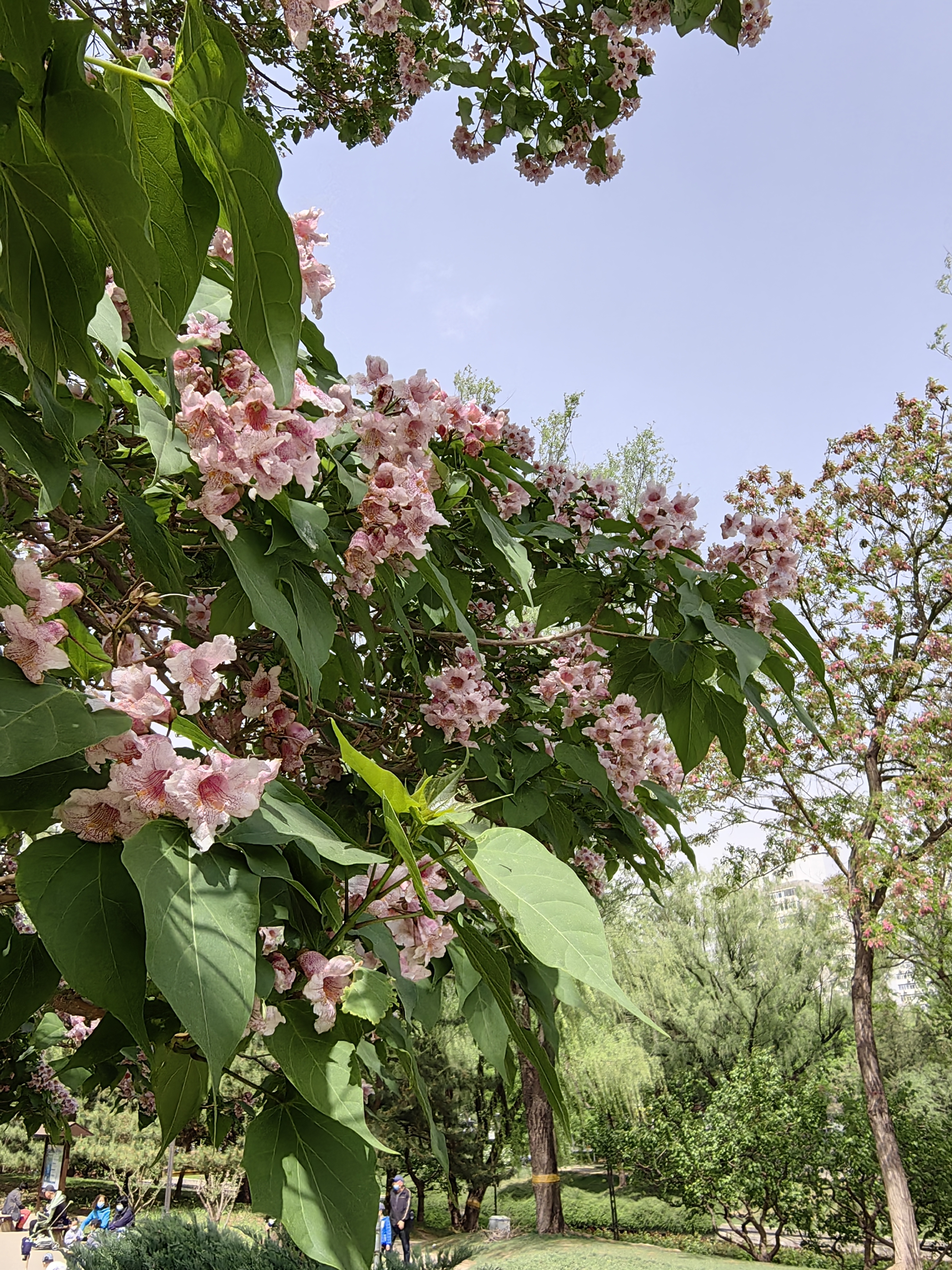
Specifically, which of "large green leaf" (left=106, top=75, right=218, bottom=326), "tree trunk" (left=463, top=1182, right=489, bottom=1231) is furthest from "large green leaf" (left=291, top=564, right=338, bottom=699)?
"tree trunk" (left=463, top=1182, right=489, bottom=1231)

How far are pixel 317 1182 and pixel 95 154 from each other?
59cm

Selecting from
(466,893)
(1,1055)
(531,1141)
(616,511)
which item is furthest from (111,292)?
(531,1141)

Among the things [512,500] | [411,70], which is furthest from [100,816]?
[411,70]

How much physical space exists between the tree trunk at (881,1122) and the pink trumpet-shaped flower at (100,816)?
9877mm

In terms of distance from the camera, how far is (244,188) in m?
0.33

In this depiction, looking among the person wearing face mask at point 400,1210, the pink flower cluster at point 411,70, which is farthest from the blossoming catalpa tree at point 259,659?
the person wearing face mask at point 400,1210

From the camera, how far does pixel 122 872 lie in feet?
1.62

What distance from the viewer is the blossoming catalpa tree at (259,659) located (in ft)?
1.18

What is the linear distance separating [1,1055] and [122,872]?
1246 millimetres

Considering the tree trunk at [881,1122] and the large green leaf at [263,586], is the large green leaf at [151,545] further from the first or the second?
the tree trunk at [881,1122]

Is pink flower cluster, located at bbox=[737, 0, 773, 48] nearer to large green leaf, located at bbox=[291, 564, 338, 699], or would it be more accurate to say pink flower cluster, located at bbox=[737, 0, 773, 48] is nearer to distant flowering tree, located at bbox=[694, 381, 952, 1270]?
large green leaf, located at bbox=[291, 564, 338, 699]

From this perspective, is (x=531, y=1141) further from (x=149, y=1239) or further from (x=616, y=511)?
(x=616, y=511)

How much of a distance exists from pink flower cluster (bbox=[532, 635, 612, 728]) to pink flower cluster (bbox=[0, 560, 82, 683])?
132cm

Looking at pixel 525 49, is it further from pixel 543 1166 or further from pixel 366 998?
pixel 543 1166
